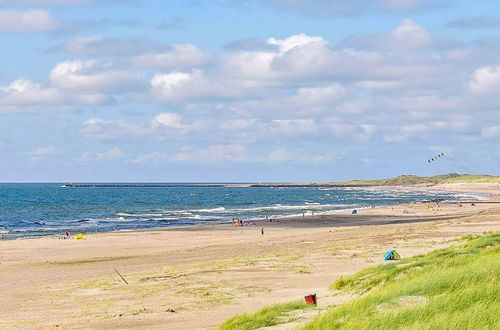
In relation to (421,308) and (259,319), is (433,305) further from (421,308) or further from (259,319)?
(259,319)

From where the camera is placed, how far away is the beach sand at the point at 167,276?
59.9 feet

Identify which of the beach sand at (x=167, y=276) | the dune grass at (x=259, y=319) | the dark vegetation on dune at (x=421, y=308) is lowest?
the beach sand at (x=167, y=276)

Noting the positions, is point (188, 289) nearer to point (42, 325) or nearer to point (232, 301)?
point (232, 301)

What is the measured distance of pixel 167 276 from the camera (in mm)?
25438

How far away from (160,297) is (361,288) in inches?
236

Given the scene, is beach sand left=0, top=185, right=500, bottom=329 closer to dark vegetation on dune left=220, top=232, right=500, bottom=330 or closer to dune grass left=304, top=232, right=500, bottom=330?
dark vegetation on dune left=220, top=232, right=500, bottom=330

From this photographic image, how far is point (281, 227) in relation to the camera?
60.4 meters

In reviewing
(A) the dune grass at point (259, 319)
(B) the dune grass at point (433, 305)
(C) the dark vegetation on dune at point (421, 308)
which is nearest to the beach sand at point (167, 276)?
(A) the dune grass at point (259, 319)

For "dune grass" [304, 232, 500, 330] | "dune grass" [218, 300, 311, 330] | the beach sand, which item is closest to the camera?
"dune grass" [304, 232, 500, 330]

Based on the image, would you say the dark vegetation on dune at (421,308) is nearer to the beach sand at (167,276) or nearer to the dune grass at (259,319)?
the dune grass at (259,319)

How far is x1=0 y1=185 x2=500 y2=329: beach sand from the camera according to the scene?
18.2 m

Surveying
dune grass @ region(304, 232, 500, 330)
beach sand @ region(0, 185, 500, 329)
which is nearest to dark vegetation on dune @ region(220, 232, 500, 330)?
dune grass @ region(304, 232, 500, 330)

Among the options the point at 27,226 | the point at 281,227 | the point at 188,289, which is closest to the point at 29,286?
the point at 188,289

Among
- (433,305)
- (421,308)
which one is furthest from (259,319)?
(433,305)
